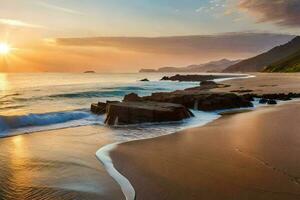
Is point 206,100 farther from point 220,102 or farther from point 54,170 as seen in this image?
point 54,170

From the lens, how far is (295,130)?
14375 mm

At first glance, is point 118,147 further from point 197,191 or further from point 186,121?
point 186,121

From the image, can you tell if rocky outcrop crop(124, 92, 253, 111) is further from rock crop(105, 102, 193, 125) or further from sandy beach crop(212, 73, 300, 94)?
sandy beach crop(212, 73, 300, 94)

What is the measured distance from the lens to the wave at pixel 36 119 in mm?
17969

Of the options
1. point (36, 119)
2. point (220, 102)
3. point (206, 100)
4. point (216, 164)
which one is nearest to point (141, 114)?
point (36, 119)

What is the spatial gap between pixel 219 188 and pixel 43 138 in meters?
9.16

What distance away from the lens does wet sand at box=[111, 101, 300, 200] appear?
7.36 m

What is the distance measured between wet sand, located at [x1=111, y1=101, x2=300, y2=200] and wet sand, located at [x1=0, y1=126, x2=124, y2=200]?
719 millimetres

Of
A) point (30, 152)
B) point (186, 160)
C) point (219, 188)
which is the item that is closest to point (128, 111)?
point (30, 152)

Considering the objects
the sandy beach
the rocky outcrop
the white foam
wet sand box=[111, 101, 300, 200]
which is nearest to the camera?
wet sand box=[111, 101, 300, 200]

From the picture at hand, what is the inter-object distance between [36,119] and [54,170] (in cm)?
1147

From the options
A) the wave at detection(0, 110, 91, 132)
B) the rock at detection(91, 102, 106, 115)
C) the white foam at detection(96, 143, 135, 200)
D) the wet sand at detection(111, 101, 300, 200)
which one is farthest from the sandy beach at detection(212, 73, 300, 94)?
the white foam at detection(96, 143, 135, 200)

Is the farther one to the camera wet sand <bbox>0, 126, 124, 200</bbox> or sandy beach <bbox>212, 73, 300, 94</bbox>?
sandy beach <bbox>212, 73, 300, 94</bbox>

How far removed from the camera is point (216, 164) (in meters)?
9.53
